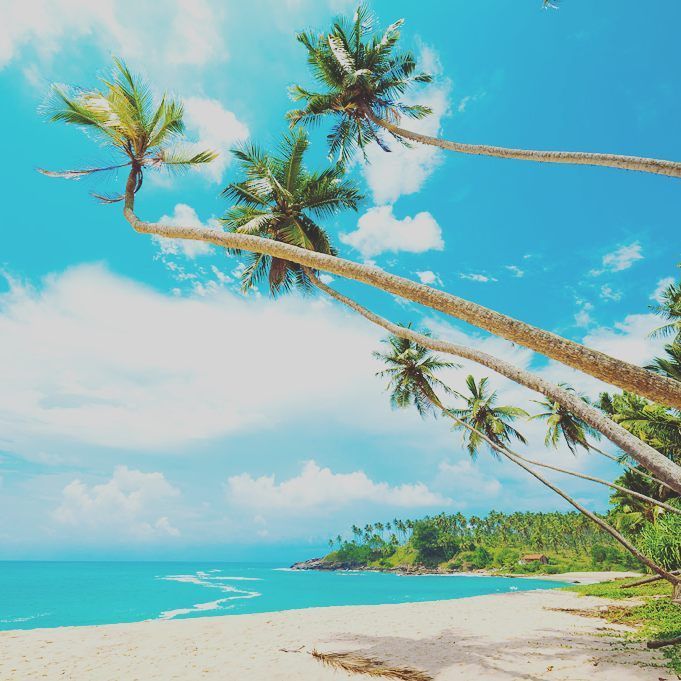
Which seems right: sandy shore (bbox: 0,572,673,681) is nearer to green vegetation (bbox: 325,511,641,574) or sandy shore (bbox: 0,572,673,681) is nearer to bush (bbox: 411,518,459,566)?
green vegetation (bbox: 325,511,641,574)

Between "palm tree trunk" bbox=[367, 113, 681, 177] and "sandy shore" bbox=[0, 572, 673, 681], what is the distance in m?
6.02

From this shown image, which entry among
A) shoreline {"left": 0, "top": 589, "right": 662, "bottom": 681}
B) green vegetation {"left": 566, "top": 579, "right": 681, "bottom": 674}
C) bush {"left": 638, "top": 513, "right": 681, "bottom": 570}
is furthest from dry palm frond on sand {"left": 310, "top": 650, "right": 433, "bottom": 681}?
bush {"left": 638, "top": 513, "right": 681, "bottom": 570}

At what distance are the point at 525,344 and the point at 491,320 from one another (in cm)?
29

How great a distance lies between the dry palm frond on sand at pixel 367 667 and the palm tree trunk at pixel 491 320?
18.4ft

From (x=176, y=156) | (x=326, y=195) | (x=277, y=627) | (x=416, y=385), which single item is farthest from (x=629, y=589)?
(x=176, y=156)

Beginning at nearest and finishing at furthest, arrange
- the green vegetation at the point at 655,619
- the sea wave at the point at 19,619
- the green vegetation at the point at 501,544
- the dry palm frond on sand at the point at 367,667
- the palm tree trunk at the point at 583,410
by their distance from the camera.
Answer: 1. the palm tree trunk at the point at 583,410
2. the dry palm frond on sand at the point at 367,667
3. the green vegetation at the point at 655,619
4. the sea wave at the point at 19,619
5. the green vegetation at the point at 501,544

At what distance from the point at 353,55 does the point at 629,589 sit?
Result: 21556mm

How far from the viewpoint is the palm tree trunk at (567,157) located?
4.75 m

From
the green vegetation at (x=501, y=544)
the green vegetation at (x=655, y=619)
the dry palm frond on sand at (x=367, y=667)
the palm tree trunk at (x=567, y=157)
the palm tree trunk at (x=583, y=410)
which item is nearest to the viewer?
the palm tree trunk at (x=583, y=410)

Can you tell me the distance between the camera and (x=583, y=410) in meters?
3.77

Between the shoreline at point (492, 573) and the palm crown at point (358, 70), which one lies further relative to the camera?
the shoreline at point (492, 573)

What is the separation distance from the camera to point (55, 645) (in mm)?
8625

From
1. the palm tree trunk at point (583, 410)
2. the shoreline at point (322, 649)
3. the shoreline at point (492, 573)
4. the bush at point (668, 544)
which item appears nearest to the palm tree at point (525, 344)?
the palm tree trunk at point (583, 410)

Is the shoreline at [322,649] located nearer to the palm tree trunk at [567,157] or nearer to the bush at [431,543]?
the palm tree trunk at [567,157]
